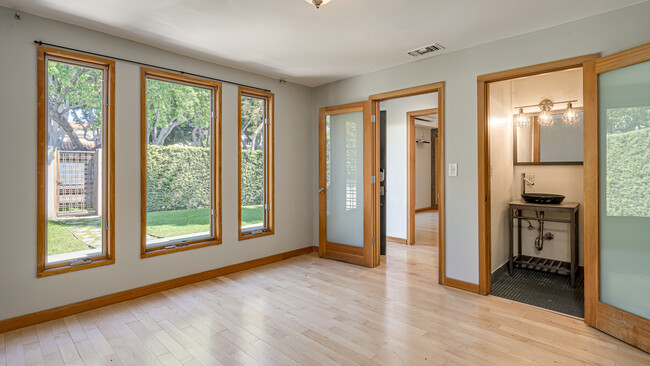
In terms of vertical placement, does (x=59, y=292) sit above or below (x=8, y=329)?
above

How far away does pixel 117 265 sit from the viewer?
3062 mm

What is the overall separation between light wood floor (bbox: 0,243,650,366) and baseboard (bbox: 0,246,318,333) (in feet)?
0.23

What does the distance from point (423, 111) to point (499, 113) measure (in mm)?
1461

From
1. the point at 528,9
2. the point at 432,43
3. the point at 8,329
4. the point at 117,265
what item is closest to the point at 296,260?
the point at 117,265

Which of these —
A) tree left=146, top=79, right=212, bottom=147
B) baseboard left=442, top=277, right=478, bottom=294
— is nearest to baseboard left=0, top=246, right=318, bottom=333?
tree left=146, top=79, right=212, bottom=147

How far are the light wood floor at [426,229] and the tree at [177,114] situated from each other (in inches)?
155

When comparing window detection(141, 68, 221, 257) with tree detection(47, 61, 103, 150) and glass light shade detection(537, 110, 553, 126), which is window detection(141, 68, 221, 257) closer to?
tree detection(47, 61, 103, 150)

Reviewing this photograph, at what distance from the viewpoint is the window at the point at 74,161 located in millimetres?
2711

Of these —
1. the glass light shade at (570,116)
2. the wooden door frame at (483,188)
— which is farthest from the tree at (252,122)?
the glass light shade at (570,116)

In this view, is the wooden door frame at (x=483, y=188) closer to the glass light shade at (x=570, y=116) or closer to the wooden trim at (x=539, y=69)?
the wooden trim at (x=539, y=69)

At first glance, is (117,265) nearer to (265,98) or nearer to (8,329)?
(8,329)

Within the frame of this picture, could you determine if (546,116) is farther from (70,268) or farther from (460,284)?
(70,268)

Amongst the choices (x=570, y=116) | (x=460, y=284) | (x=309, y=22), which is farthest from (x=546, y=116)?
(x=309, y=22)

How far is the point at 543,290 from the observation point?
3.35 m
